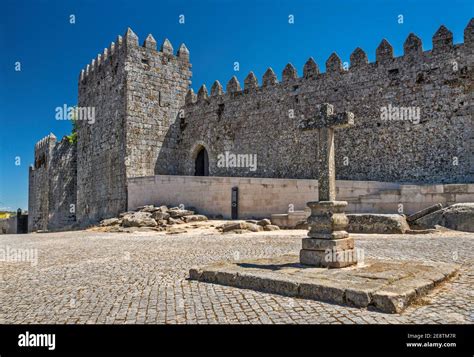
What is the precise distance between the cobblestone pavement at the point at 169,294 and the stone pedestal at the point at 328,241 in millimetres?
1247

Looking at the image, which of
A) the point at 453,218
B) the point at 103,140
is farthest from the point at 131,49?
the point at 453,218

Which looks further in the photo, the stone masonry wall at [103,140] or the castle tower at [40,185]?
the castle tower at [40,185]

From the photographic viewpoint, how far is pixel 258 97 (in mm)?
18859

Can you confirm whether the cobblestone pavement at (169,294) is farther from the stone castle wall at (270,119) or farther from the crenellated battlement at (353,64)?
the crenellated battlement at (353,64)

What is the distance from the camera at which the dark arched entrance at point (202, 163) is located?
20891mm

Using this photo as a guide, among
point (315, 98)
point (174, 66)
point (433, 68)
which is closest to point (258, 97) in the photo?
point (315, 98)

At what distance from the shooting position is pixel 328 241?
5434 mm

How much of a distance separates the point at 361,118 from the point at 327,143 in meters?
10.5

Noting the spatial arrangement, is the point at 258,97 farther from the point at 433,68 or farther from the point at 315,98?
the point at 433,68

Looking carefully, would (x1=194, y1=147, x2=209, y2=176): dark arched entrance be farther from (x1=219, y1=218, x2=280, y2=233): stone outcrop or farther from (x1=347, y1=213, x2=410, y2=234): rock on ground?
(x1=347, y1=213, x2=410, y2=234): rock on ground

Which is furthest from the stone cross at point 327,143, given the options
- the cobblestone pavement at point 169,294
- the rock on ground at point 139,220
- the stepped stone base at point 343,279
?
the rock on ground at point 139,220

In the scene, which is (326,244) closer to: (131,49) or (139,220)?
(139,220)

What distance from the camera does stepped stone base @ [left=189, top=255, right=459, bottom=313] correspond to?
386cm
